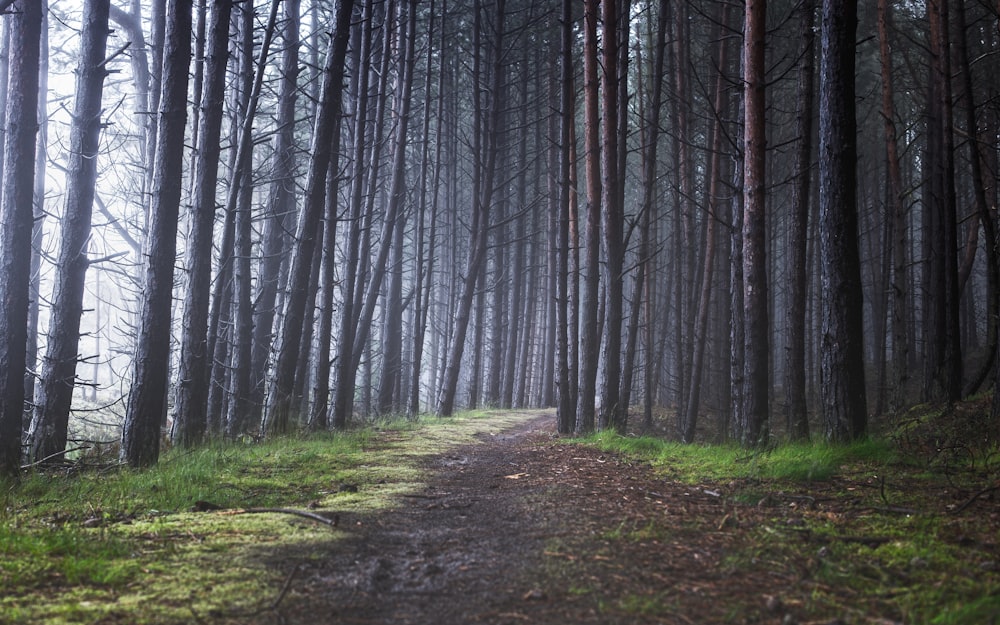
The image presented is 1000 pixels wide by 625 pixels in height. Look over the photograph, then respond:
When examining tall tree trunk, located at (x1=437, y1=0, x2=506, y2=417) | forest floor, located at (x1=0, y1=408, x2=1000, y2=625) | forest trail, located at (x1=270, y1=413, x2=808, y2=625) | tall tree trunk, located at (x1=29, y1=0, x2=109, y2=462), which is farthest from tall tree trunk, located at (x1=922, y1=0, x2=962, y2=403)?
tall tree trunk, located at (x1=29, y1=0, x2=109, y2=462)

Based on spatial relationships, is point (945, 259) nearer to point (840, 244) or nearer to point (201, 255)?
point (840, 244)

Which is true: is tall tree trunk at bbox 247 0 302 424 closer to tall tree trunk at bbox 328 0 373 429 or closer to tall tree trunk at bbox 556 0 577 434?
tall tree trunk at bbox 328 0 373 429

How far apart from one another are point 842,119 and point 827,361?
Result: 8.01 feet

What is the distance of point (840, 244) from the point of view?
6.79 metres

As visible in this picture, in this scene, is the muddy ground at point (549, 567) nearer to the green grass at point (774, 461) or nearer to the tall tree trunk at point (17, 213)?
the green grass at point (774, 461)

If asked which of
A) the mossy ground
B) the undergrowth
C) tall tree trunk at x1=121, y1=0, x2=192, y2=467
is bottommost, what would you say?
the mossy ground

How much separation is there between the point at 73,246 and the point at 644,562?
9.08 meters

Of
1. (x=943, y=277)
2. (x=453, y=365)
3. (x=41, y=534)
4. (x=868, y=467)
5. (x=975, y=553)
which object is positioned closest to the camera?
(x=975, y=553)

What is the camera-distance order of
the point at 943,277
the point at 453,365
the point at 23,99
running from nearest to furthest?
the point at 23,99
the point at 943,277
the point at 453,365

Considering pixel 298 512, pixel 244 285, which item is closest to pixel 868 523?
pixel 298 512

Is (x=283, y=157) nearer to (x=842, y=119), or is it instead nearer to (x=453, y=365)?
(x=453, y=365)

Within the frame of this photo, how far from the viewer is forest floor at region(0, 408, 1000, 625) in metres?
2.71

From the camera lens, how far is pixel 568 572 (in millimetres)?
3186

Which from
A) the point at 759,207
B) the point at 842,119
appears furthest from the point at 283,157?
the point at 842,119
